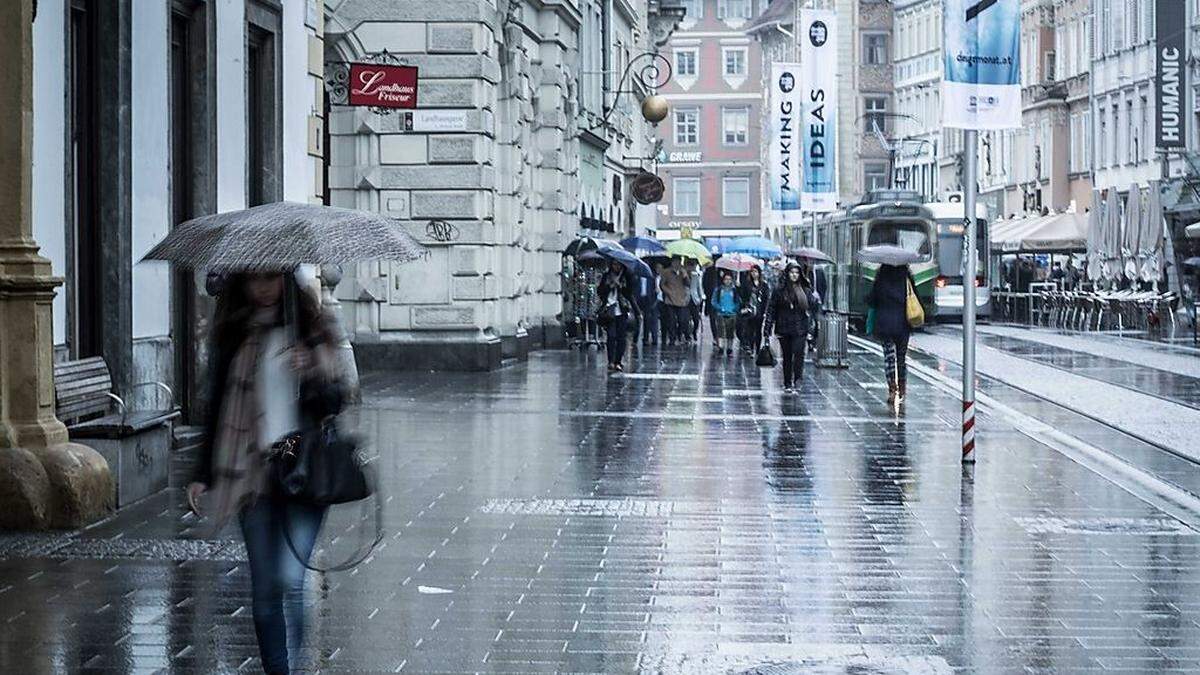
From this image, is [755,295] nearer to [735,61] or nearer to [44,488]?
[44,488]

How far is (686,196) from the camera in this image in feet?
428

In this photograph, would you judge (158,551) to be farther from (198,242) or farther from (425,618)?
(198,242)

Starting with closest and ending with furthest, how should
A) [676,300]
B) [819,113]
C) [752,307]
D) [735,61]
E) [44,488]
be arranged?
[44,488]
[752,307]
[819,113]
[676,300]
[735,61]

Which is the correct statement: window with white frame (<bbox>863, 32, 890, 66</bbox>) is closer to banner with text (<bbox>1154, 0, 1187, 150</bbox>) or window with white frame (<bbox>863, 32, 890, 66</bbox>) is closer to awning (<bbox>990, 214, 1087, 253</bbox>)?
awning (<bbox>990, 214, 1087, 253</bbox>)

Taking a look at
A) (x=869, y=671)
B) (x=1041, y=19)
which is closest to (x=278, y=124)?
(x=869, y=671)

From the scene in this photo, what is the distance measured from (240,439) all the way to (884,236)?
48363 mm

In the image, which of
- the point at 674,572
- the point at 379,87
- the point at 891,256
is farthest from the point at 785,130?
the point at 674,572

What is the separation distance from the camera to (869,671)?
8945 mm

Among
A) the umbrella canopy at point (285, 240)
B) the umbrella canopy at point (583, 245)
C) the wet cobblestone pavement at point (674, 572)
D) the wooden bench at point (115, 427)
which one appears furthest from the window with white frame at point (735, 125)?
the umbrella canopy at point (285, 240)

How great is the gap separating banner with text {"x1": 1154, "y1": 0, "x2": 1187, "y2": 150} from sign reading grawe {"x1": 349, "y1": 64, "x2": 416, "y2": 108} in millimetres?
34117

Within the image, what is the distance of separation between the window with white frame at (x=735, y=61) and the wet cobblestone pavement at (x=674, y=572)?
113m

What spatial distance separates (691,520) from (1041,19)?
240 ft

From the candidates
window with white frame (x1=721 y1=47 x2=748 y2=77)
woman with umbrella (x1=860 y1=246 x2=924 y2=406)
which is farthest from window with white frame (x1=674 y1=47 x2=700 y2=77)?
woman with umbrella (x1=860 y1=246 x2=924 y2=406)

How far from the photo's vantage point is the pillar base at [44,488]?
42.7 feet
